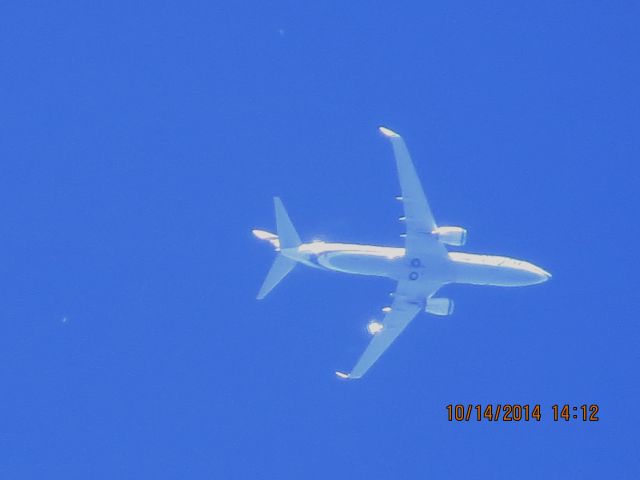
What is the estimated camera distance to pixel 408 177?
78.0 m

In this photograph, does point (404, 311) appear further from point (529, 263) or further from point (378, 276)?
point (529, 263)

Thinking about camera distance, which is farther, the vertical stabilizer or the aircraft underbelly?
the vertical stabilizer

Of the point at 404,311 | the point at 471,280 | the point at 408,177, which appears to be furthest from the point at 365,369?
the point at 408,177

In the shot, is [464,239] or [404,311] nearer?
[464,239]

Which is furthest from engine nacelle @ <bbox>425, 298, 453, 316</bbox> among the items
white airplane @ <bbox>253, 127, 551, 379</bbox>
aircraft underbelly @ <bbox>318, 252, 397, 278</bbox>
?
aircraft underbelly @ <bbox>318, 252, 397, 278</bbox>

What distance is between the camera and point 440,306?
274 feet

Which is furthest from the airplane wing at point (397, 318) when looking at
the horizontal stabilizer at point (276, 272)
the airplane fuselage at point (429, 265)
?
the horizontal stabilizer at point (276, 272)

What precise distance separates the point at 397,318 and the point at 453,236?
897 centimetres

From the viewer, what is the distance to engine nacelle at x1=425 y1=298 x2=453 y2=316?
83.4 meters

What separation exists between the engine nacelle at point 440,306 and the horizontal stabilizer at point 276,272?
9.36 meters

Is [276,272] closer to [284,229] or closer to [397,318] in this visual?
[284,229]

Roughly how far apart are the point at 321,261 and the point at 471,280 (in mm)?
9754

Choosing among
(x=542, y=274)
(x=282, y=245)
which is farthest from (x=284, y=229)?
(x=542, y=274)

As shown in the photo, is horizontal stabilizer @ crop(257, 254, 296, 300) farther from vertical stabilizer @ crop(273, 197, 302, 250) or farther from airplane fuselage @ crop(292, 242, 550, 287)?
airplane fuselage @ crop(292, 242, 550, 287)
